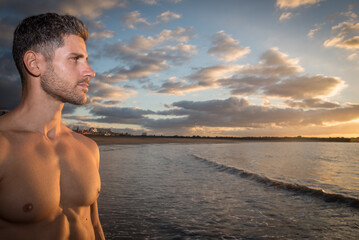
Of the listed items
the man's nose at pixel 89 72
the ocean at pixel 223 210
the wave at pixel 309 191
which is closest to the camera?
the man's nose at pixel 89 72

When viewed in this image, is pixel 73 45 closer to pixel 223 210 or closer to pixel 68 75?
pixel 68 75

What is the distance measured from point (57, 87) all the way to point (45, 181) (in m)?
0.75

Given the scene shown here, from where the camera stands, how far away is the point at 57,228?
1640 millimetres

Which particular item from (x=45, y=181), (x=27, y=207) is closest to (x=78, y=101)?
(x=45, y=181)

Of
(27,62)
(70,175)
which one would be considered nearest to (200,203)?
(70,175)

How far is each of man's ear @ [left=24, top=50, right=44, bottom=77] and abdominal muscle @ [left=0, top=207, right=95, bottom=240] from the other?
1.11 meters

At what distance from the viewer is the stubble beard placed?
5.65 ft

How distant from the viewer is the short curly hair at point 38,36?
1718 millimetres

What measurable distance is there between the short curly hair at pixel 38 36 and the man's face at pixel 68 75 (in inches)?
2.2

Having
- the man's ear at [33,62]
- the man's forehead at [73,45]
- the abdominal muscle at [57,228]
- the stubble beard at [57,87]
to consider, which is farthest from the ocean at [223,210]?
the man's forehead at [73,45]

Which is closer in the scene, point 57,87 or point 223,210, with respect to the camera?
point 57,87

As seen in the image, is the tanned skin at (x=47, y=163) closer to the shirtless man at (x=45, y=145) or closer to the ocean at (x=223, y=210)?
the shirtless man at (x=45, y=145)

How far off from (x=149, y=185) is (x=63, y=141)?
7.43 m

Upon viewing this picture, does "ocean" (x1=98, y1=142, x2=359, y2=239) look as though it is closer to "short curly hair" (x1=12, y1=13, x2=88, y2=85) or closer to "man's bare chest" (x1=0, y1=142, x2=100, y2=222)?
"man's bare chest" (x1=0, y1=142, x2=100, y2=222)
